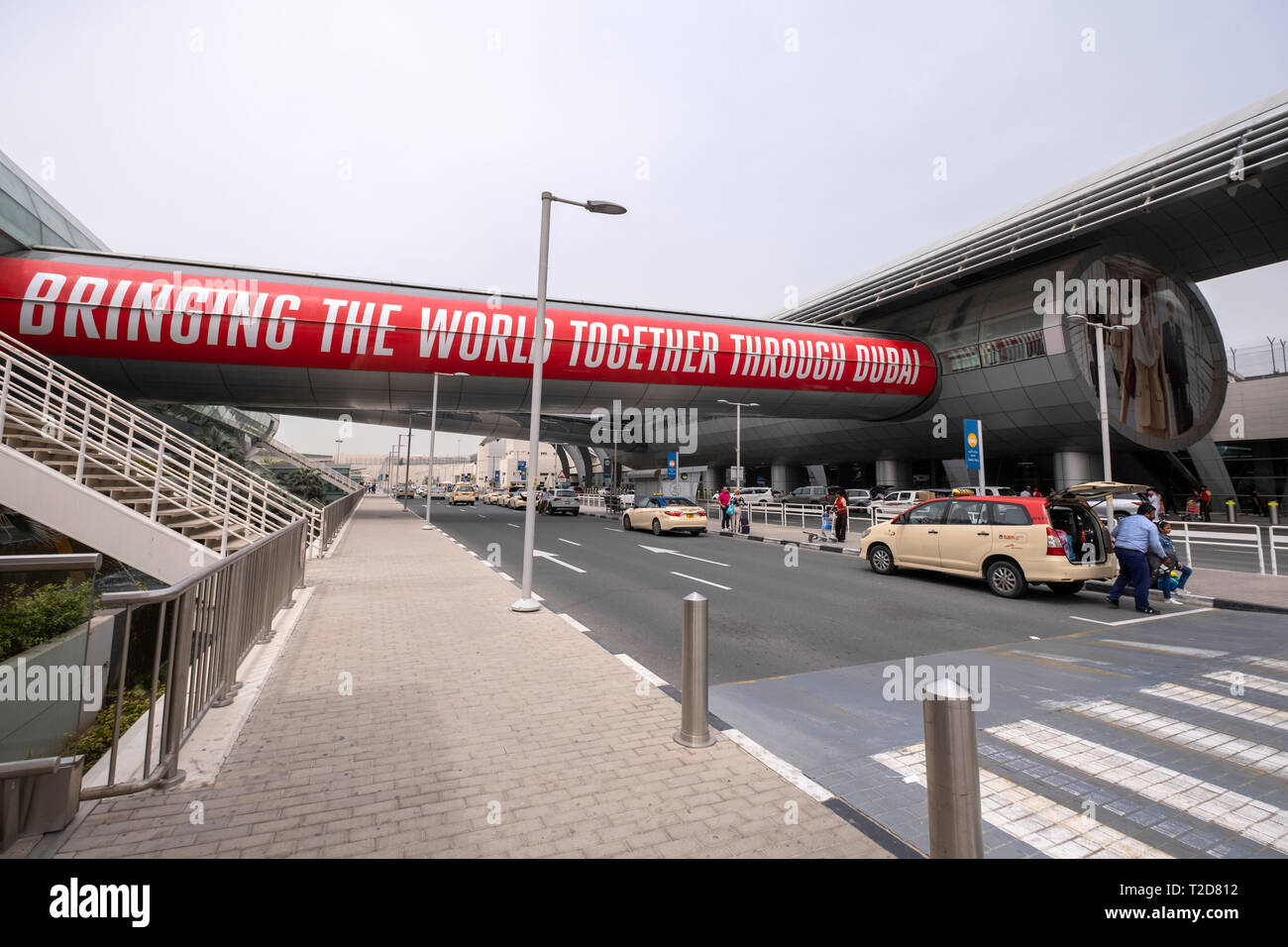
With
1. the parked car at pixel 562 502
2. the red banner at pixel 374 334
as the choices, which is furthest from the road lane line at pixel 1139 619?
the parked car at pixel 562 502

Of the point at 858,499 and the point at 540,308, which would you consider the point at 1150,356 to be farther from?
the point at 540,308

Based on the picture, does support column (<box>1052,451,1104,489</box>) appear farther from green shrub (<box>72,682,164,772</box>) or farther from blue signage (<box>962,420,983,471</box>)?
green shrub (<box>72,682,164,772</box>)

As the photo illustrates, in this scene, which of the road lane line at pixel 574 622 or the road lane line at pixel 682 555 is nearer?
the road lane line at pixel 574 622

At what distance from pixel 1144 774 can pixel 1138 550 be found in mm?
6970

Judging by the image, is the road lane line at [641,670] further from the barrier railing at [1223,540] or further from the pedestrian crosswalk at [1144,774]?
the barrier railing at [1223,540]

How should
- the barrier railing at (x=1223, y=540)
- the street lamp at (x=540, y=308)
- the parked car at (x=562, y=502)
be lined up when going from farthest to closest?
the parked car at (x=562, y=502)
the barrier railing at (x=1223, y=540)
the street lamp at (x=540, y=308)

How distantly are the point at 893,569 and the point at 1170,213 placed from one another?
2200 centimetres

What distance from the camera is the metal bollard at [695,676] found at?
13.6 ft

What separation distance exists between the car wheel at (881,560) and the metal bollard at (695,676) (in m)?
9.89

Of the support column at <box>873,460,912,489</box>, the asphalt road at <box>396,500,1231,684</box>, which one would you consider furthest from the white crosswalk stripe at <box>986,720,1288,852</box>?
the support column at <box>873,460,912,489</box>

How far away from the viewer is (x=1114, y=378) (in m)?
26.7

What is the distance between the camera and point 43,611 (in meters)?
2.87
